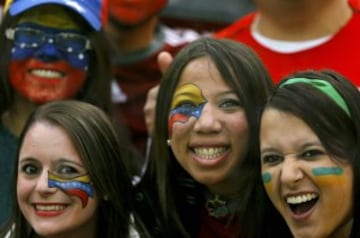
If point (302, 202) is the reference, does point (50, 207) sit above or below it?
below

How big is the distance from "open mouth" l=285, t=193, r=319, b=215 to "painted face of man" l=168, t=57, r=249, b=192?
54cm

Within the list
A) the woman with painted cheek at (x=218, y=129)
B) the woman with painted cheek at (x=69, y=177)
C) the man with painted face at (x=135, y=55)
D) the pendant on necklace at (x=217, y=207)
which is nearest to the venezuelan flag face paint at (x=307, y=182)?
the woman with painted cheek at (x=218, y=129)

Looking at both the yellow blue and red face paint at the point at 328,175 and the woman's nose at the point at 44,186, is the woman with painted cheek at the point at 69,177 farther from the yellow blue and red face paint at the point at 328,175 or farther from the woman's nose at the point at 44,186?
the yellow blue and red face paint at the point at 328,175

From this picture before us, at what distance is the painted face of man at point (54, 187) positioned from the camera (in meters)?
4.41

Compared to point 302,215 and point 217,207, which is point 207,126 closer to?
point 217,207

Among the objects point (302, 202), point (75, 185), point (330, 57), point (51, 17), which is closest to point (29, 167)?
point (75, 185)

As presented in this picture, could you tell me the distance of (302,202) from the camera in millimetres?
3869

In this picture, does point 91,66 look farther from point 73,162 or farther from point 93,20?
point 73,162

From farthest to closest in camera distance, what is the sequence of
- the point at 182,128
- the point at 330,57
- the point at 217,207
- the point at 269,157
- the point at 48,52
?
the point at 48,52
the point at 330,57
the point at 217,207
the point at 182,128
the point at 269,157

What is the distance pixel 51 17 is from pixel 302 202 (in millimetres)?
1869

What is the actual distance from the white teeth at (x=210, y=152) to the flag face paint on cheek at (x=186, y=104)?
0.44 feet

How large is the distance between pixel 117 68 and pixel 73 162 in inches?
80.3

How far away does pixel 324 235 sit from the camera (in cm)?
385

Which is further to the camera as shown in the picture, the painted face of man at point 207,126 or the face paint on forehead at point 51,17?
the face paint on forehead at point 51,17
